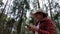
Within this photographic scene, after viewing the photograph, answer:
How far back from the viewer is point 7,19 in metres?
2.28

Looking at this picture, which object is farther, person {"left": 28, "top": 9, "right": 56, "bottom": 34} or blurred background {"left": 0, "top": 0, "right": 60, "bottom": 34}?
blurred background {"left": 0, "top": 0, "right": 60, "bottom": 34}

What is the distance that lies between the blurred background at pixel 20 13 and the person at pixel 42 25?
0.07 meters

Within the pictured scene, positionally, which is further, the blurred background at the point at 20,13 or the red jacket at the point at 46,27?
the blurred background at the point at 20,13

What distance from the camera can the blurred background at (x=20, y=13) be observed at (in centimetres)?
225

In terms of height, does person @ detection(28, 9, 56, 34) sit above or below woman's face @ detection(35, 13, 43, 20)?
below

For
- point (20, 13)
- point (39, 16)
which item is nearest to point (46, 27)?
point (39, 16)

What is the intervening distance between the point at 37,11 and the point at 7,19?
37cm

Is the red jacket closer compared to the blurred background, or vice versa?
the red jacket

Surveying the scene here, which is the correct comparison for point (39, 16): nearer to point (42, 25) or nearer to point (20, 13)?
point (42, 25)

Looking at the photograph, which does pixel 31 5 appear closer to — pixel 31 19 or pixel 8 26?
pixel 31 19

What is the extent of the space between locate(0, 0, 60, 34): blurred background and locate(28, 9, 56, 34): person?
0.24 feet

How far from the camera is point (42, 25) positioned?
85.2 inches

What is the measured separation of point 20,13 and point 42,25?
33 centimetres

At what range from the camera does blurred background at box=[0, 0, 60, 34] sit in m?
2.25
